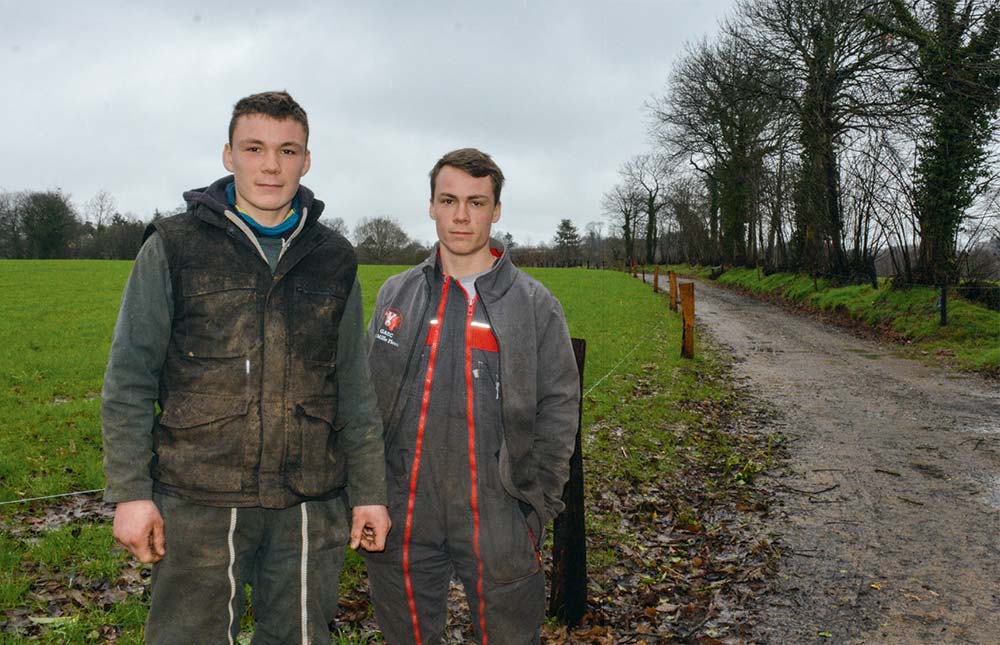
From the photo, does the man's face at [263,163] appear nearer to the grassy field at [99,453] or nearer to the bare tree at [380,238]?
the grassy field at [99,453]

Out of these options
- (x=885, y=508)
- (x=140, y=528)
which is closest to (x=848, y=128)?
(x=885, y=508)

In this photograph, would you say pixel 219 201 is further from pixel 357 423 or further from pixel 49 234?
pixel 49 234

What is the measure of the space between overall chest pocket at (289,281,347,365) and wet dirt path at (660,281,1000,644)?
2973mm

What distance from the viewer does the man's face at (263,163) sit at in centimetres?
233

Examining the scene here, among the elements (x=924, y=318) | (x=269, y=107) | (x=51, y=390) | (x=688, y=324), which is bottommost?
(x=51, y=390)

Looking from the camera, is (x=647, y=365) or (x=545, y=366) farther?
(x=647, y=365)

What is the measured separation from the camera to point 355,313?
2498 mm

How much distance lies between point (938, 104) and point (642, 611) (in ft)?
57.7

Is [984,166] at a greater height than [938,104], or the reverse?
[938,104]

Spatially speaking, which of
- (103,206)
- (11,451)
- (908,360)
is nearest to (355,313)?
(11,451)

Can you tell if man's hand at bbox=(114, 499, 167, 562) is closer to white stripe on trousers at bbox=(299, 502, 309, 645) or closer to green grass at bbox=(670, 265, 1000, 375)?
white stripe on trousers at bbox=(299, 502, 309, 645)

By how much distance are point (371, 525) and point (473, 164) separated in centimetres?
144

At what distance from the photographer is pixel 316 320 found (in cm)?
235

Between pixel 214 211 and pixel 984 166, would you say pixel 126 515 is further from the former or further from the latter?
pixel 984 166
